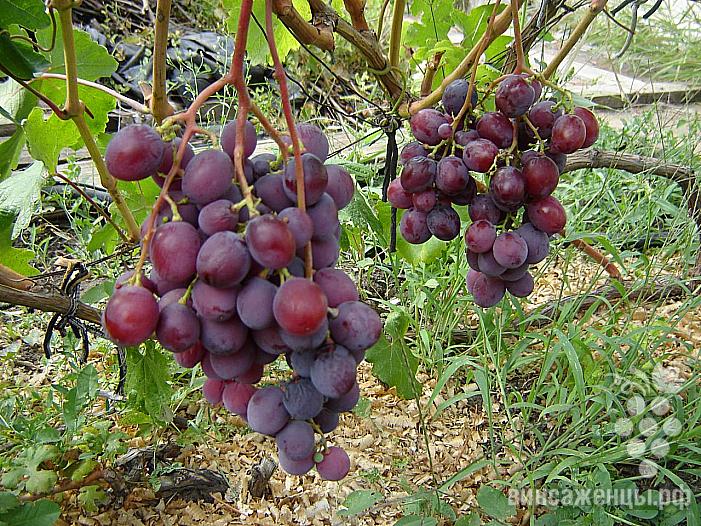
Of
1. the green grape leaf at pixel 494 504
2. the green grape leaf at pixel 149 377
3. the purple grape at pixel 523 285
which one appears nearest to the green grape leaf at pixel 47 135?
the green grape leaf at pixel 149 377

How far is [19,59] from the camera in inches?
27.0

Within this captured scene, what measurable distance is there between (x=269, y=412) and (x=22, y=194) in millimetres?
638

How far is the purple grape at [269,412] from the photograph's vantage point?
1.62 ft

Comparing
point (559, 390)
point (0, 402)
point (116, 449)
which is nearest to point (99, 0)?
Answer: point (0, 402)

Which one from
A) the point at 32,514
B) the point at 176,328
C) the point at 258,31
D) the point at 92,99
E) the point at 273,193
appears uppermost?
the point at 258,31

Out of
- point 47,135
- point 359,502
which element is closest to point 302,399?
point 359,502

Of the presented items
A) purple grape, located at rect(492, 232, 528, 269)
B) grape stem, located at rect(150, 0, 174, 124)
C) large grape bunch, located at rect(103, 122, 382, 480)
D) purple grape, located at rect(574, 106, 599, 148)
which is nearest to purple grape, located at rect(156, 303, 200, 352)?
large grape bunch, located at rect(103, 122, 382, 480)

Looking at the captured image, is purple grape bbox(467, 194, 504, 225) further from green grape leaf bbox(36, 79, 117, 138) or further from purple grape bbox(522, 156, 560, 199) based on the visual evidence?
green grape leaf bbox(36, 79, 117, 138)

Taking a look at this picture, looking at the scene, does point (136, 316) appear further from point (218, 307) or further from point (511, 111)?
point (511, 111)

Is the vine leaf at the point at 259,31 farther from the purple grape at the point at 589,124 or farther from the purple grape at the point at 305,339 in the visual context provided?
the purple grape at the point at 305,339

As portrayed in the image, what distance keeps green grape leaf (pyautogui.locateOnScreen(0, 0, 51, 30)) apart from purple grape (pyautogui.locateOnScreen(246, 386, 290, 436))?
18.7 inches

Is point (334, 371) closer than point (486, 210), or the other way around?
point (334, 371)

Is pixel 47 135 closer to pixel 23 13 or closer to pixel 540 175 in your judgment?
pixel 23 13

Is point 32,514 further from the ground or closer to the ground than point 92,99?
closer to the ground
